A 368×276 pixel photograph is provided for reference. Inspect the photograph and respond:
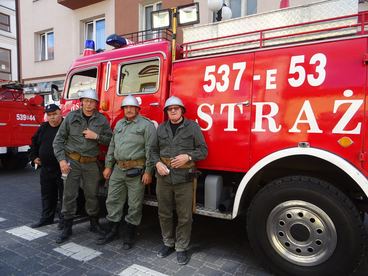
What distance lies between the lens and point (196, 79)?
3561mm

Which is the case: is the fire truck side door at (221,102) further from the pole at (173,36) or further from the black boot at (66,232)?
the black boot at (66,232)

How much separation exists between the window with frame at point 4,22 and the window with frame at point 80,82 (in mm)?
23089

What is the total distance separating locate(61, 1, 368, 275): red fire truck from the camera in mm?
2729

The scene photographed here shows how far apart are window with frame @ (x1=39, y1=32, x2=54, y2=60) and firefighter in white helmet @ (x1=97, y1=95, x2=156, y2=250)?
11285mm

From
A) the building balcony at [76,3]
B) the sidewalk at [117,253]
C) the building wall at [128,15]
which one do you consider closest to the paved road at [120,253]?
the sidewalk at [117,253]

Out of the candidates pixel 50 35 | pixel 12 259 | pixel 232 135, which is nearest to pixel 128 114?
pixel 232 135

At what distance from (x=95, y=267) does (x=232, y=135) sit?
2.02 metres

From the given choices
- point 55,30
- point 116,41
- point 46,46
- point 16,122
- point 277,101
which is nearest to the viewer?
point 277,101

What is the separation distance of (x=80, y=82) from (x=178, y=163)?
101 inches

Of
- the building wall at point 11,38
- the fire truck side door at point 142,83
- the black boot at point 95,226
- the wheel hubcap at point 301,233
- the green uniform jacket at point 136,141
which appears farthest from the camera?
the building wall at point 11,38

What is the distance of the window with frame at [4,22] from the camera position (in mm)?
23595

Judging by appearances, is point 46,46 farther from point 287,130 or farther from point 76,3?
point 287,130

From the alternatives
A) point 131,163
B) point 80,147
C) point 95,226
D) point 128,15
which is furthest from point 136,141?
point 128,15

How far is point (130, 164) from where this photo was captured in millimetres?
3658
